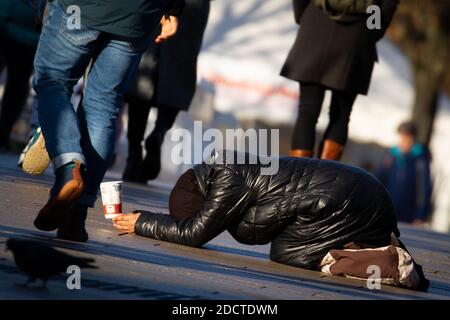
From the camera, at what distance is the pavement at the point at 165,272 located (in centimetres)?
545

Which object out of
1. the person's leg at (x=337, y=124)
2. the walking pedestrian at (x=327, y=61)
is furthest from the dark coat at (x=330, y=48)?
the person's leg at (x=337, y=124)

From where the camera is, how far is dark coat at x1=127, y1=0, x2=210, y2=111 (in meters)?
12.0

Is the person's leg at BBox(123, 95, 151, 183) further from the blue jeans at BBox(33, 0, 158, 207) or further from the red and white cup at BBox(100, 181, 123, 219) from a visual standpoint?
the blue jeans at BBox(33, 0, 158, 207)

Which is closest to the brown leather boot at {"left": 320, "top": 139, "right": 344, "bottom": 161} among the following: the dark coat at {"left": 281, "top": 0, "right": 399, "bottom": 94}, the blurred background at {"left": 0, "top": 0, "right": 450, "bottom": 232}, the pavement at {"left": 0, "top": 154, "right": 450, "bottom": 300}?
the dark coat at {"left": 281, "top": 0, "right": 399, "bottom": 94}

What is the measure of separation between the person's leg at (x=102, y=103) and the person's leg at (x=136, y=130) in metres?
5.13

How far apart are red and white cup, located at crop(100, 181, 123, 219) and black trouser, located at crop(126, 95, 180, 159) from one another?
4394mm

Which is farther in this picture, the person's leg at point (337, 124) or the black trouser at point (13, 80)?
the black trouser at point (13, 80)

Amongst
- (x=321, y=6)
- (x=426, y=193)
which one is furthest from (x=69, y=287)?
(x=426, y=193)

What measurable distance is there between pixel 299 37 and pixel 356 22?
1.74 feet

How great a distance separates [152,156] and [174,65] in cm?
78

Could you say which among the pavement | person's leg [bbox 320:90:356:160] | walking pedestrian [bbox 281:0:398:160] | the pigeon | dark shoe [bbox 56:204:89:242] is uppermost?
walking pedestrian [bbox 281:0:398:160]

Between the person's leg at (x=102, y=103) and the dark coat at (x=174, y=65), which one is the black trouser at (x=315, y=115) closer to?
the dark coat at (x=174, y=65)

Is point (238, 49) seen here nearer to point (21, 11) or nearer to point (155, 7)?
point (21, 11)
